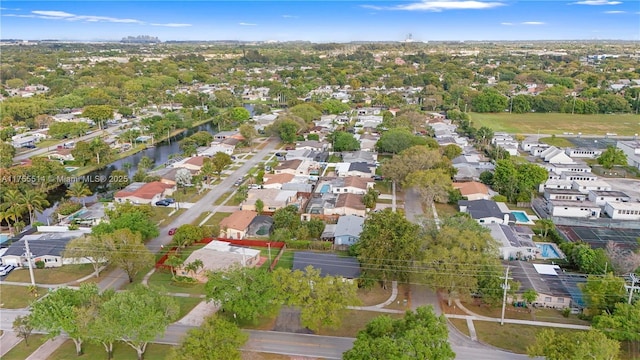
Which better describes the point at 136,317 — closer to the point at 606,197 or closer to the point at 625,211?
the point at 625,211

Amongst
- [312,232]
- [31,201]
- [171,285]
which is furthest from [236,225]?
[31,201]

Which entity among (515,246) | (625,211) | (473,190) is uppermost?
(473,190)

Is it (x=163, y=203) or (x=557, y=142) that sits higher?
(x=557, y=142)

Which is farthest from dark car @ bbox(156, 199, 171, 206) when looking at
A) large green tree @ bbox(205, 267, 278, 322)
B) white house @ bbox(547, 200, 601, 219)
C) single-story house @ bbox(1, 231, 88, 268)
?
white house @ bbox(547, 200, 601, 219)

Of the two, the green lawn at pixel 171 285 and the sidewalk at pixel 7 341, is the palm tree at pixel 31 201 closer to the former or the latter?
the green lawn at pixel 171 285

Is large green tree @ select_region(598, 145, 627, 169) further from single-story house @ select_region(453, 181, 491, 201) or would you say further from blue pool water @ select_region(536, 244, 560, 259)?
blue pool water @ select_region(536, 244, 560, 259)

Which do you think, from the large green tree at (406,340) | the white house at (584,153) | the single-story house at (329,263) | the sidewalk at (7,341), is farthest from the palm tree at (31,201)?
the white house at (584,153)

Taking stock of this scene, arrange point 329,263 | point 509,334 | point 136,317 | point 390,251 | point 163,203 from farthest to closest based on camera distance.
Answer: point 163,203 → point 329,263 → point 390,251 → point 509,334 → point 136,317
